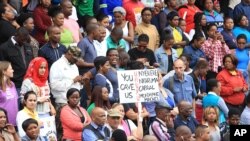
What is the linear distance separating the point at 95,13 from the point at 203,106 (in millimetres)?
4012

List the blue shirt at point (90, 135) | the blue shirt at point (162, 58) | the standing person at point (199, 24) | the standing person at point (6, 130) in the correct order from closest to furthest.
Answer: the standing person at point (6, 130)
the blue shirt at point (90, 135)
the blue shirt at point (162, 58)
the standing person at point (199, 24)

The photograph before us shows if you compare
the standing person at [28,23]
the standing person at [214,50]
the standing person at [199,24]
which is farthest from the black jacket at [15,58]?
the standing person at [199,24]

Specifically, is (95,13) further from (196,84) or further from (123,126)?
(123,126)

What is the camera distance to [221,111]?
58.7 feet

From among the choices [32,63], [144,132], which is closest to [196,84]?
[144,132]

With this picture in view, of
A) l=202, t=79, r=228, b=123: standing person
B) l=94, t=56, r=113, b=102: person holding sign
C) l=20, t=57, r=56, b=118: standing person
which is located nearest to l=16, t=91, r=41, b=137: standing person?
l=20, t=57, r=56, b=118: standing person

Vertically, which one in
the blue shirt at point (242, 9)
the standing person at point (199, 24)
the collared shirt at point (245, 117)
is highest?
the blue shirt at point (242, 9)

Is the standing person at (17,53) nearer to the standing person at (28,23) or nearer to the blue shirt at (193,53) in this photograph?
the standing person at (28,23)

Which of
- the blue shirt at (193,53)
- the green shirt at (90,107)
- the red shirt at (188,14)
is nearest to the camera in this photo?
the green shirt at (90,107)

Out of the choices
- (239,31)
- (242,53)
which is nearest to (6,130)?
(242,53)

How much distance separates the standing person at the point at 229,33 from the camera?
21469mm

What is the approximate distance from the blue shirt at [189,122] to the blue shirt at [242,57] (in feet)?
→ 12.5

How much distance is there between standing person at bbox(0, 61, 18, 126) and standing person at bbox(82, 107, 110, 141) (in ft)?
5.00

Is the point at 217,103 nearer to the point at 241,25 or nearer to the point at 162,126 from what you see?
the point at 162,126
